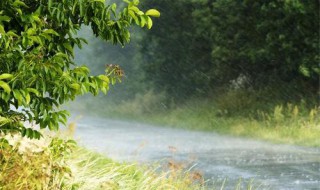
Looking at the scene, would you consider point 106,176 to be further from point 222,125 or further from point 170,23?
point 170,23

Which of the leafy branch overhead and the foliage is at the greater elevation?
the leafy branch overhead

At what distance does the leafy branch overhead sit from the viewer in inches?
272

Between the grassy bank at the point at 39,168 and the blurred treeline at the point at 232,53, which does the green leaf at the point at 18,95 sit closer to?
the grassy bank at the point at 39,168

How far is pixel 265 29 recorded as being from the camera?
81.3 feet

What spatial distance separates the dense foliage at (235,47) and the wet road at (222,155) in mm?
3346

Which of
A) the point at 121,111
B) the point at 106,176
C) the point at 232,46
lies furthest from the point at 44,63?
the point at 121,111

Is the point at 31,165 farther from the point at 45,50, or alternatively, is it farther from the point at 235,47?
the point at 235,47

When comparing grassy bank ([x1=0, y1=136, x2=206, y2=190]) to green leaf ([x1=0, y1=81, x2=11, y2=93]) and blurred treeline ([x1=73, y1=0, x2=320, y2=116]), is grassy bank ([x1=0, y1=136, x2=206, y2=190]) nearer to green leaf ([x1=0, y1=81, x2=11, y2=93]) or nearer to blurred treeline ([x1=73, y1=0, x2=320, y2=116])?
green leaf ([x1=0, y1=81, x2=11, y2=93])

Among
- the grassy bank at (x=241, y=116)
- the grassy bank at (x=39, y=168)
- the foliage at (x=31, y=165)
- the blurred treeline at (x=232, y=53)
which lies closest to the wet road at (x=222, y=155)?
the grassy bank at (x=241, y=116)

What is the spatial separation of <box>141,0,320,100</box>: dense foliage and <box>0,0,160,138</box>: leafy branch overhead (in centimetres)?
1595

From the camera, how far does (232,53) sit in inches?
1044

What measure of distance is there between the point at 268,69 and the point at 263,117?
2.92 meters

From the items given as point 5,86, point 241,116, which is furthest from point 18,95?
point 241,116

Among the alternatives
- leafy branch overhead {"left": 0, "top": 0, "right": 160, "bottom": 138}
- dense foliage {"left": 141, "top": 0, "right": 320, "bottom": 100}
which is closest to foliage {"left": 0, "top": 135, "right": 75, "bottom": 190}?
leafy branch overhead {"left": 0, "top": 0, "right": 160, "bottom": 138}
